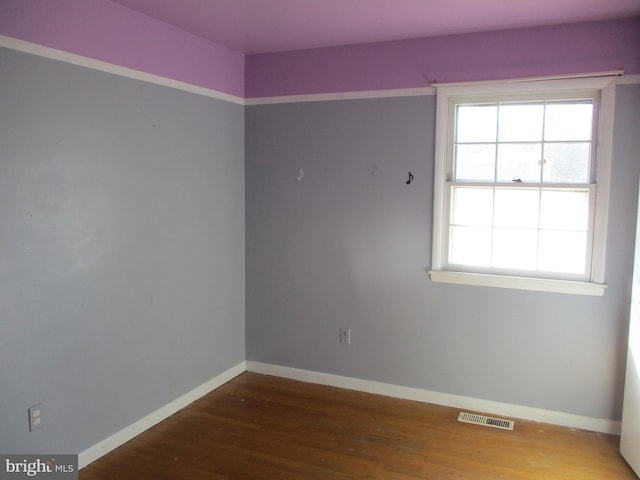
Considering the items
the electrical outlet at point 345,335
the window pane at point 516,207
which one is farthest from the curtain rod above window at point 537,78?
the electrical outlet at point 345,335

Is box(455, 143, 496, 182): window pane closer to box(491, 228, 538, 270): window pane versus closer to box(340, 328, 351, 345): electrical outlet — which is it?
box(491, 228, 538, 270): window pane

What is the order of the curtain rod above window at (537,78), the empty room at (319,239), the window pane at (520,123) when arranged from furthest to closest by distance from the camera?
the window pane at (520,123), the curtain rod above window at (537,78), the empty room at (319,239)

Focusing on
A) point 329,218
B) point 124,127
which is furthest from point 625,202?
point 124,127

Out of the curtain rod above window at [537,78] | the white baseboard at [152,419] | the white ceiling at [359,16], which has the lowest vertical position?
the white baseboard at [152,419]

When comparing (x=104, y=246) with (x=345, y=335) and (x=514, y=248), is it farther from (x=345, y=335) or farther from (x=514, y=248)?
(x=514, y=248)

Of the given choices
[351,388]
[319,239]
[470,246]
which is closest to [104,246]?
[319,239]

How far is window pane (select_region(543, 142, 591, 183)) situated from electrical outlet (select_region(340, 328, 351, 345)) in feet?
5.72

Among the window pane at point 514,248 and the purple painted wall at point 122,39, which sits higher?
the purple painted wall at point 122,39

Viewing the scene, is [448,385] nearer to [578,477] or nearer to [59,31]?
[578,477]

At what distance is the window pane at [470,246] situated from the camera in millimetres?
3447

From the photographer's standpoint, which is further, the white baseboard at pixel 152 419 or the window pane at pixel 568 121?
the window pane at pixel 568 121

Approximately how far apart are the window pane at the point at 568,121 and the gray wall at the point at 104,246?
2243 millimetres

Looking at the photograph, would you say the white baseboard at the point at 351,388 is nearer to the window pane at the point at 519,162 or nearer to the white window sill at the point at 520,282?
the white window sill at the point at 520,282
